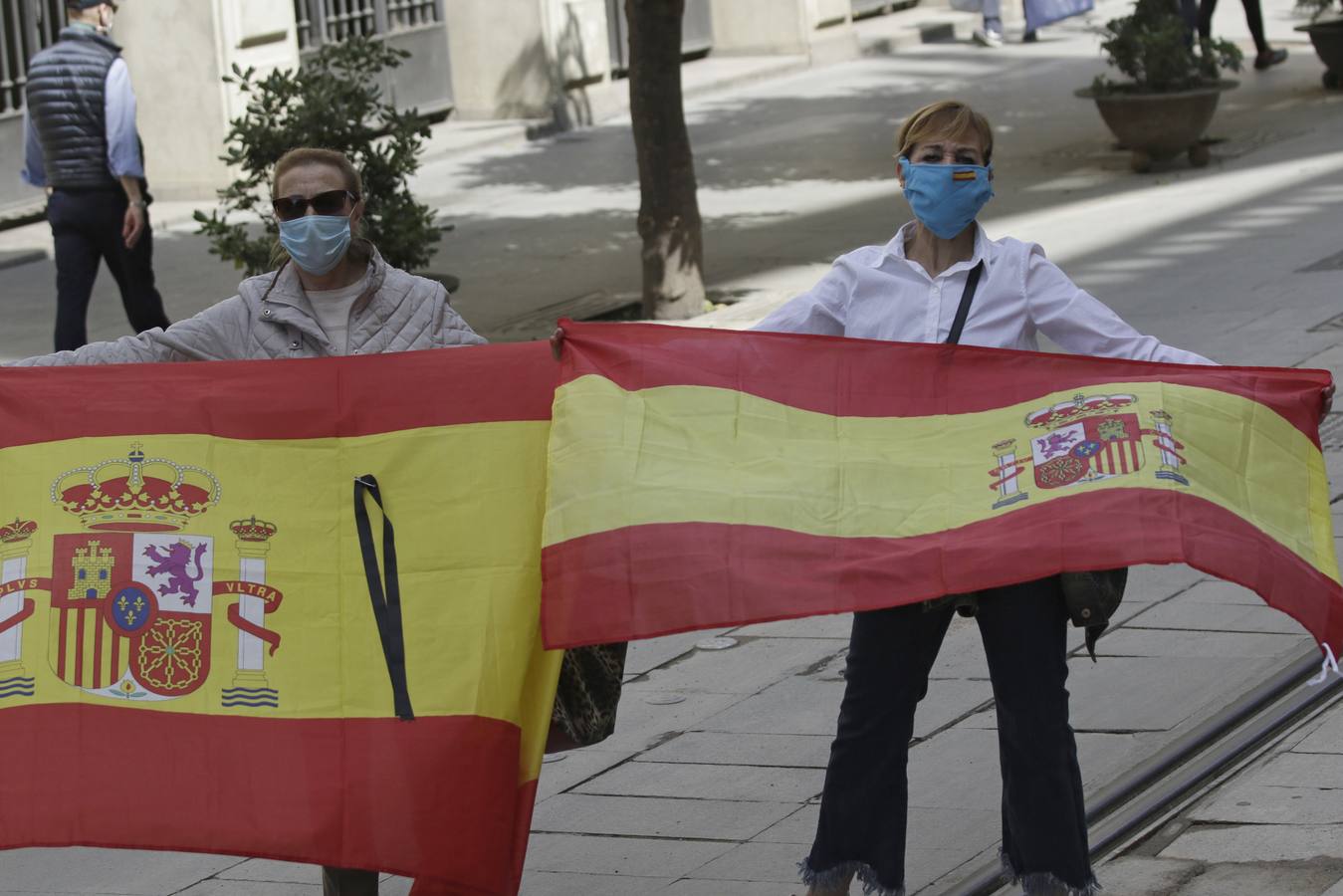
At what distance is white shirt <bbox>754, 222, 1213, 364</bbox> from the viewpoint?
14.2 ft

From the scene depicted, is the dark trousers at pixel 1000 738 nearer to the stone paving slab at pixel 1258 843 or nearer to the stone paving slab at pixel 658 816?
the stone paving slab at pixel 1258 843

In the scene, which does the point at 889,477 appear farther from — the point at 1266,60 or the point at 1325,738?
the point at 1266,60

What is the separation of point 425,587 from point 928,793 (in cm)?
171

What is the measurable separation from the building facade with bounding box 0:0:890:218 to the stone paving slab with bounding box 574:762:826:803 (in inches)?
323

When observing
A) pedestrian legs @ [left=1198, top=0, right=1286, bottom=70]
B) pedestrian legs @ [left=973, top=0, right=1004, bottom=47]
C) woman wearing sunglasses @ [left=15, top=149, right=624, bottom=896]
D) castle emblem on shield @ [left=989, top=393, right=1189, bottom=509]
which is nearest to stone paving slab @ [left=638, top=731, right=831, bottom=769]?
woman wearing sunglasses @ [left=15, top=149, right=624, bottom=896]

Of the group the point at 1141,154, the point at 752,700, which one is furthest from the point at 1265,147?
the point at 752,700

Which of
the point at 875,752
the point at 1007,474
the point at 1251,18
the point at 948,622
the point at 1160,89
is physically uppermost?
the point at 1251,18

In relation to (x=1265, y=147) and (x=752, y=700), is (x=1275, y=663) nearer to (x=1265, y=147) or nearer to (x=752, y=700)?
(x=752, y=700)

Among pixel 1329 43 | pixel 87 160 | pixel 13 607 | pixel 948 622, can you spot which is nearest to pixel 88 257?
pixel 87 160

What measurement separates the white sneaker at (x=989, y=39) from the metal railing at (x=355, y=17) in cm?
831

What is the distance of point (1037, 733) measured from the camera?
13.8ft

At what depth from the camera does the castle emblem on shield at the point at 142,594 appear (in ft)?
14.2

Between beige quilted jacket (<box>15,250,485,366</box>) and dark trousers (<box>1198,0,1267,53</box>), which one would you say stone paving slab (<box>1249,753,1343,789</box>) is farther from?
dark trousers (<box>1198,0,1267,53</box>)

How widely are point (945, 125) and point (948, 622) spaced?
106 centimetres
